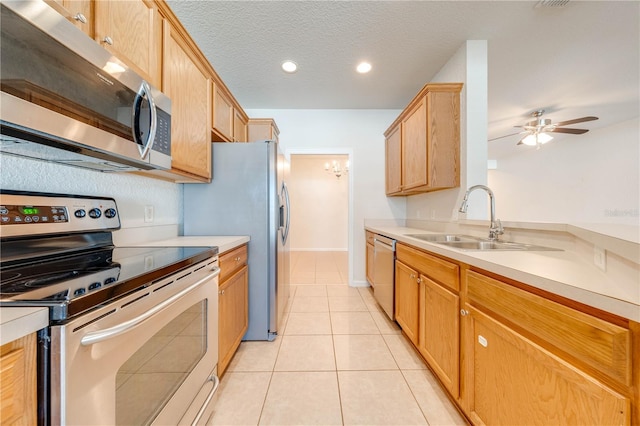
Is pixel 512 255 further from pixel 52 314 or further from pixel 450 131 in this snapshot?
pixel 52 314

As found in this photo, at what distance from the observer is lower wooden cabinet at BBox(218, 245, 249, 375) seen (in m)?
1.46

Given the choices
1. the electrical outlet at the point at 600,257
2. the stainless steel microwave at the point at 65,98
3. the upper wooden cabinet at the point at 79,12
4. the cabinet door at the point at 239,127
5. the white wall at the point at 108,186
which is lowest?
the electrical outlet at the point at 600,257

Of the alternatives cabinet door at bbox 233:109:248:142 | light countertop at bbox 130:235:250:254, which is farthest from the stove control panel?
cabinet door at bbox 233:109:248:142

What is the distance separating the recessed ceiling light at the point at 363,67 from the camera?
245 cm

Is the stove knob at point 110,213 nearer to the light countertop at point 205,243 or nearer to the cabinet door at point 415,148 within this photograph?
the light countertop at point 205,243

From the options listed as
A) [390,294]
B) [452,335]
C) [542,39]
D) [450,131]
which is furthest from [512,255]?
[542,39]

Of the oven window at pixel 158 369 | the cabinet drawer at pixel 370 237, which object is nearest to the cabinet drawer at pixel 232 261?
the oven window at pixel 158 369

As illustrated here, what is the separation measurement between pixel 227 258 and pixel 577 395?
1.61 meters

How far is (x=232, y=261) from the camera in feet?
5.33

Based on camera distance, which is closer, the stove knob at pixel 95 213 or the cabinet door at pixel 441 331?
the stove knob at pixel 95 213

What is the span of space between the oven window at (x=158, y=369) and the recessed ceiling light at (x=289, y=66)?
7.81 feet

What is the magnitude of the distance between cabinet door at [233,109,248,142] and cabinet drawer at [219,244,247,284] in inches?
50.1

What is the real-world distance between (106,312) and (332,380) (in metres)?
1.40

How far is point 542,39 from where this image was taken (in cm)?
212
